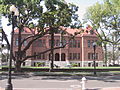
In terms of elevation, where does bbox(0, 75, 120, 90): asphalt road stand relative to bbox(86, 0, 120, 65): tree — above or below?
below

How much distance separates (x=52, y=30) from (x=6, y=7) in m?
6.51

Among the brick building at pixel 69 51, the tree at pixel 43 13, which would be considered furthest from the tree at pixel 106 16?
the brick building at pixel 69 51

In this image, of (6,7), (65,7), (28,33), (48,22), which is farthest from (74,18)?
(28,33)

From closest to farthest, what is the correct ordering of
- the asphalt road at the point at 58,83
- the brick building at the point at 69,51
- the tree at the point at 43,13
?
1. the asphalt road at the point at 58,83
2. the tree at the point at 43,13
3. the brick building at the point at 69,51

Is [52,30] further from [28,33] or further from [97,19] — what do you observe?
[28,33]

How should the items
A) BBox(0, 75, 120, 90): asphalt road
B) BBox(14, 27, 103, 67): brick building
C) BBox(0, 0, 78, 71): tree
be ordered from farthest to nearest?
BBox(14, 27, 103, 67): brick building → BBox(0, 0, 78, 71): tree → BBox(0, 75, 120, 90): asphalt road

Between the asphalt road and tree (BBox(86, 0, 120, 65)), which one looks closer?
the asphalt road

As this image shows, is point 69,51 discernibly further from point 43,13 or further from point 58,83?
point 58,83

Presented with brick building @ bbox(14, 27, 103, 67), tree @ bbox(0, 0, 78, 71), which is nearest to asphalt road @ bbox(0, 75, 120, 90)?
tree @ bbox(0, 0, 78, 71)

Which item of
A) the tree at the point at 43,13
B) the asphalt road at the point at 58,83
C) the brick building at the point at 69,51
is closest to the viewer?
the asphalt road at the point at 58,83

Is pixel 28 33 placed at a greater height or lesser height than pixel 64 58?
greater

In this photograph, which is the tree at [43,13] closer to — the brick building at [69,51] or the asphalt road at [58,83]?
the asphalt road at [58,83]

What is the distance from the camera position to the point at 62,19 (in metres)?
24.0

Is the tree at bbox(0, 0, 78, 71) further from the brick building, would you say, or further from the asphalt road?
the brick building
